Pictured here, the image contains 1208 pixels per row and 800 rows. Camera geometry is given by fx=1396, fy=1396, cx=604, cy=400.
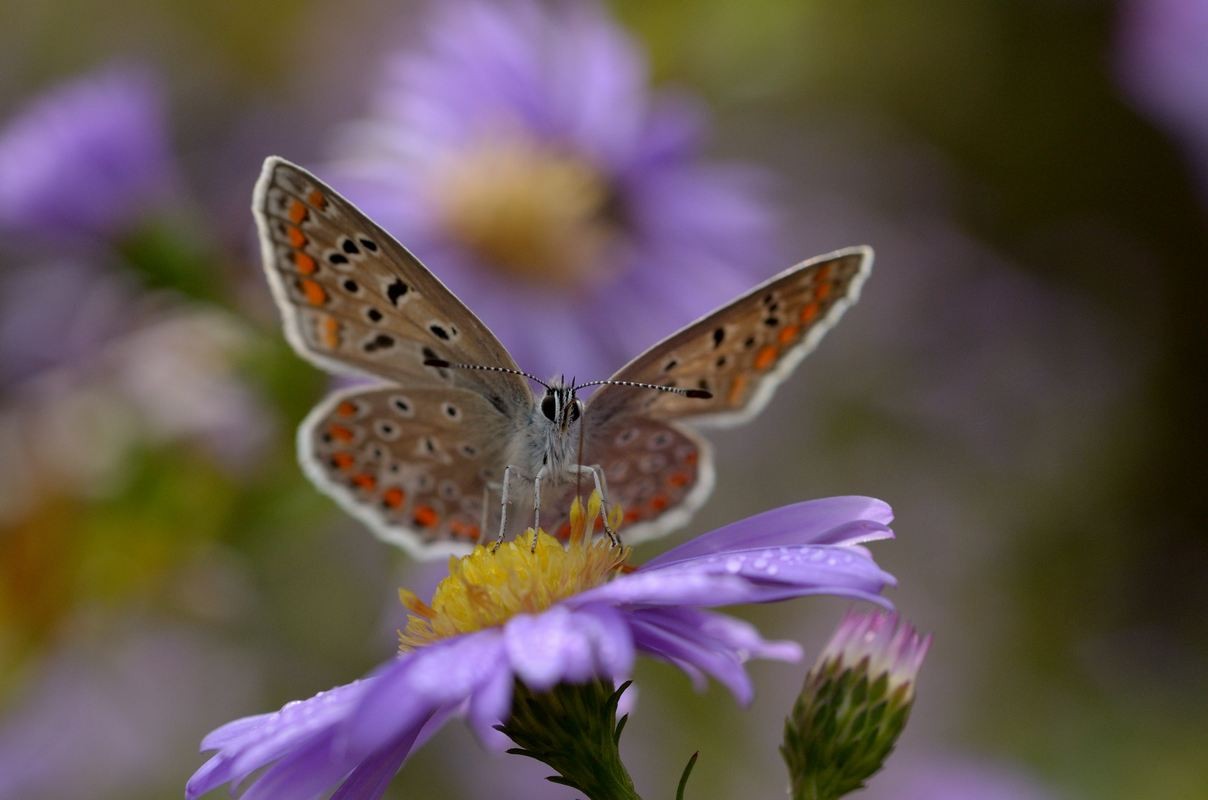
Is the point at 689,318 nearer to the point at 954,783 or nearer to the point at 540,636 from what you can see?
the point at 954,783

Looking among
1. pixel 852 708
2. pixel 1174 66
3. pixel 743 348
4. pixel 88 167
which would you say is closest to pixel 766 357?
Result: pixel 743 348

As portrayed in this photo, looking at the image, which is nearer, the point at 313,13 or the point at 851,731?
the point at 851,731

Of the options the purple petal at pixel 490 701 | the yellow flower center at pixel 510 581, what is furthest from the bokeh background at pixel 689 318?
the purple petal at pixel 490 701

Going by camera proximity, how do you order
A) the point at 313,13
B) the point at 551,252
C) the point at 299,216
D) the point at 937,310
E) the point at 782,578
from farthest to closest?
the point at 313,13, the point at 937,310, the point at 551,252, the point at 299,216, the point at 782,578

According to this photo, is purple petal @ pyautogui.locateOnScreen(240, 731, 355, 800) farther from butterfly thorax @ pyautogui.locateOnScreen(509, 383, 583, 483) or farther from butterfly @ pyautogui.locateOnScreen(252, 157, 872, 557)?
butterfly thorax @ pyautogui.locateOnScreen(509, 383, 583, 483)

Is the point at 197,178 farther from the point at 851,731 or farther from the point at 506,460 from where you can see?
the point at 851,731

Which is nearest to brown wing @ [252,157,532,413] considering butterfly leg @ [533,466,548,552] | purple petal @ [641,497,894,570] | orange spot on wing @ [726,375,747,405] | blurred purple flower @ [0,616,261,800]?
butterfly leg @ [533,466,548,552]

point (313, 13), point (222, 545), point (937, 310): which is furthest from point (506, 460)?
point (313, 13)
